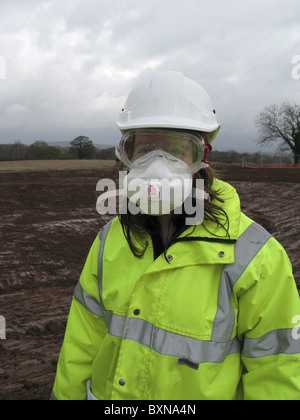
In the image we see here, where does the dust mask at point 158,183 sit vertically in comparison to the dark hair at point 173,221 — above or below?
above

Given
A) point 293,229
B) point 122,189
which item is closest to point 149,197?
point 122,189

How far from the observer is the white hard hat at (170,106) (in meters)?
1.99

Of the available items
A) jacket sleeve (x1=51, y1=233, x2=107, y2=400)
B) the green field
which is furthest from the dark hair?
the green field

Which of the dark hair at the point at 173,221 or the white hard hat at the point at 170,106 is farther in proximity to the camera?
the white hard hat at the point at 170,106

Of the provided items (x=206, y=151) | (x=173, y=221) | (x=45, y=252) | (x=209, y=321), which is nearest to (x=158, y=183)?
(x=173, y=221)

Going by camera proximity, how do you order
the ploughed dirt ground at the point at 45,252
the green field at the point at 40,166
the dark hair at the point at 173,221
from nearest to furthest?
the dark hair at the point at 173,221, the ploughed dirt ground at the point at 45,252, the green field at the point at 40,166

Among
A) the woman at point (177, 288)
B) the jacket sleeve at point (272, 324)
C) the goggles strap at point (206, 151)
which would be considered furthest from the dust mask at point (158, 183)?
the jacket sleeve at point (272, 324)

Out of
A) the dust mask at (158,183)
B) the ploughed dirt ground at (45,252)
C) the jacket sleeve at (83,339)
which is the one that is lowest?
the ploughed dirt ground at (45,252)

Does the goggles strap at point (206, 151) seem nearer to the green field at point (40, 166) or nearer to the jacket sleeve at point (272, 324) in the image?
the jacket sleeve at point (272, 324)

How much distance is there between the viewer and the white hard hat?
6.54ft

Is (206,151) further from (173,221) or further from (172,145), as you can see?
(173,221)

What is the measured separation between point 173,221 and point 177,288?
1.33 feet

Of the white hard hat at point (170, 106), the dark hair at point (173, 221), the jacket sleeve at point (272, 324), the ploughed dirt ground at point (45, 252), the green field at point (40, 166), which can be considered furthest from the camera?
the green field at point (40, 166)

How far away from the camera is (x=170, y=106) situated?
6.57 feet
